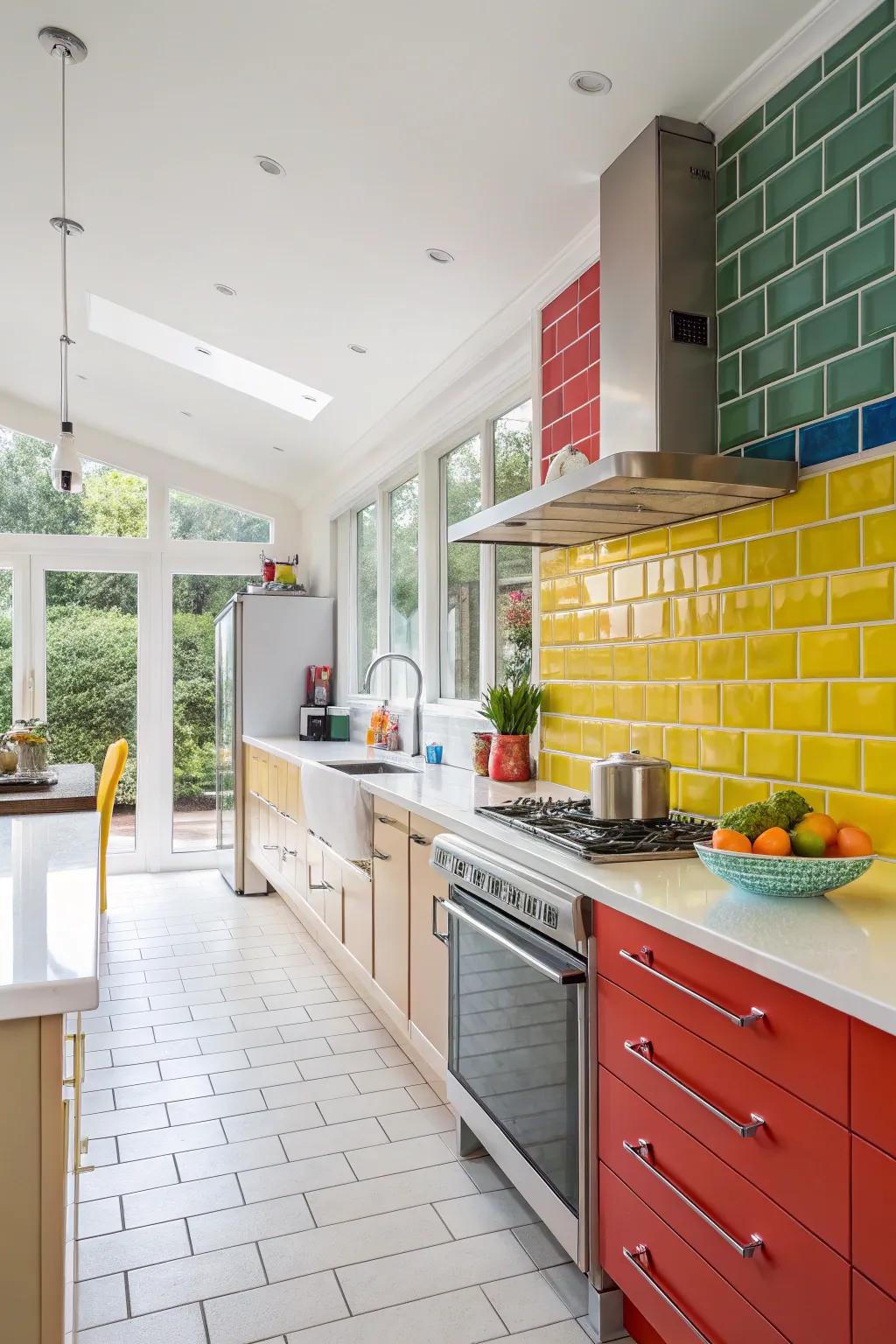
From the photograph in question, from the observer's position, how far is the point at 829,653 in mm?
1829

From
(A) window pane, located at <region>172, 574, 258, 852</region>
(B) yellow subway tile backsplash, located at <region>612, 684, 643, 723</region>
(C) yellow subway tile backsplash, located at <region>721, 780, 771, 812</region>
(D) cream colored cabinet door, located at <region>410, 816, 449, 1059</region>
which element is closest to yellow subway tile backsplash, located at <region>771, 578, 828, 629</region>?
(C) yellow subway tile backsplash, located at <region>721, 780, 771, 812</region>

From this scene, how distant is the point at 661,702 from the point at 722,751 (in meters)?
0.28

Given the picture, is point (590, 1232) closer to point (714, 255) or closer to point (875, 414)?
point (875, 414)

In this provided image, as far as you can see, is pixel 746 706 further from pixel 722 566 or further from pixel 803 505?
pixel 803 505

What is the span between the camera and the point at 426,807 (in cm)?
257

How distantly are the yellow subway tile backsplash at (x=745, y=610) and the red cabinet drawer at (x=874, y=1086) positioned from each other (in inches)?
41.9

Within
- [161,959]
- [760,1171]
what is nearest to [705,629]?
[760,1171]

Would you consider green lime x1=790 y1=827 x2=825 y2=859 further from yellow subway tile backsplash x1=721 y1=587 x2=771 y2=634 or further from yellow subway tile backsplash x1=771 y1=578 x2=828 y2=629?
yellow subway tile backsplash x1=721 y1=587 x2=771 y2=634

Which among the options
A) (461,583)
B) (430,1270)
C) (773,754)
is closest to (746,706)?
(773,754)

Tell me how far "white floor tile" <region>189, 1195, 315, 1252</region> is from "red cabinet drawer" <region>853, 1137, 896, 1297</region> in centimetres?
144

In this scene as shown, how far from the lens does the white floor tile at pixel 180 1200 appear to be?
2.20m

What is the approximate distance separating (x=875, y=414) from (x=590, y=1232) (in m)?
1.59

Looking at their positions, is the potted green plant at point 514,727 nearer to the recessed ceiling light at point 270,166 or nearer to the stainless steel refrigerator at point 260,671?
the recessed ceiling light at point 270,166

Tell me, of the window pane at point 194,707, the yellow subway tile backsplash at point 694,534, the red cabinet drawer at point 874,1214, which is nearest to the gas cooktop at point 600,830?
the yellow subway tile backsplash at point 694,534
